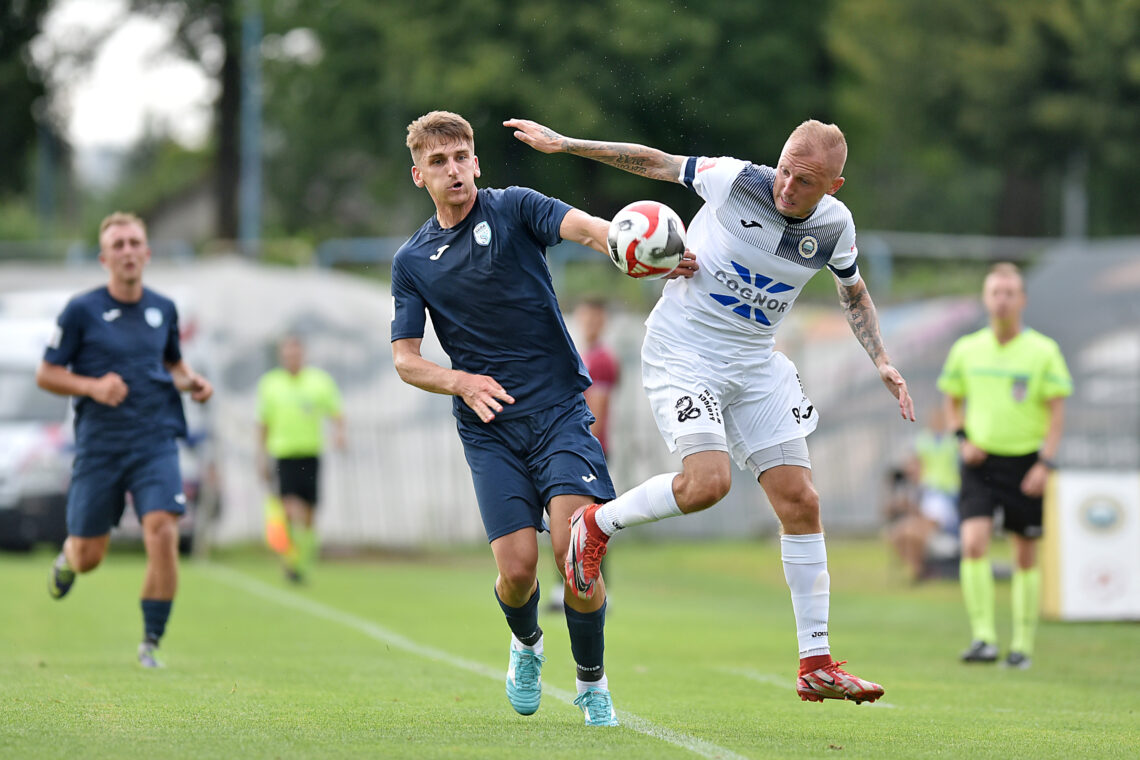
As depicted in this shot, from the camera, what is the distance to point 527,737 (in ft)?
22.3

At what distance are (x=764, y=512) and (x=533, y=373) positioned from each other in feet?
56.6

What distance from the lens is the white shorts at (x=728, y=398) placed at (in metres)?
7.24

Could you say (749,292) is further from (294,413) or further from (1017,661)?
(294,413)

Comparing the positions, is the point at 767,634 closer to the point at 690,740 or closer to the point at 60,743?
the point at 690,740

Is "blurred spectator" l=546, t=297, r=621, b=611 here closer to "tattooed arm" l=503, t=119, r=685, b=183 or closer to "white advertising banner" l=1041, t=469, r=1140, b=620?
"white advertising banner" l=1041, t=469, r=1140, b=620

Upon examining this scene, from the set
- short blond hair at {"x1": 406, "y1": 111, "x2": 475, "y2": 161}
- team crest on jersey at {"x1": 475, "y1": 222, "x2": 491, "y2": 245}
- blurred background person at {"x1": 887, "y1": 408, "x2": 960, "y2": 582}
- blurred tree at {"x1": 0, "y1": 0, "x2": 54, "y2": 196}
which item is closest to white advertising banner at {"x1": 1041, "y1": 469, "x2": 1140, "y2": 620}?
blurred background person at {"x1": 887, "y1": 408, "x2": 960, "y2": 582}

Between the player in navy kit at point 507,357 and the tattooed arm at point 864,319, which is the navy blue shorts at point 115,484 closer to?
the player in navy kit at point 507,357

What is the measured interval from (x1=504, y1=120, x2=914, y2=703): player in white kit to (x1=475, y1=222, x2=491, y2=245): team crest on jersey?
16.1 inches

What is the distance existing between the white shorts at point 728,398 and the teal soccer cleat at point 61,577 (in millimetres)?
4358

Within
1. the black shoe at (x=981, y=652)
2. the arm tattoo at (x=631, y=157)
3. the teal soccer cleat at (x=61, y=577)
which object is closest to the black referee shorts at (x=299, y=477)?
the teal soccer cleat at (x=61, y=577)

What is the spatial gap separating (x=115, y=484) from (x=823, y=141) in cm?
484

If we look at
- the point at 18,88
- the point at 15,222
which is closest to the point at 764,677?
the point at 18,88

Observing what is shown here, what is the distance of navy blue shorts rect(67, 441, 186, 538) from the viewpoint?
960cm

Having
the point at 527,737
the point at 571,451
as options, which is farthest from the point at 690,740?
the point at 571,451
